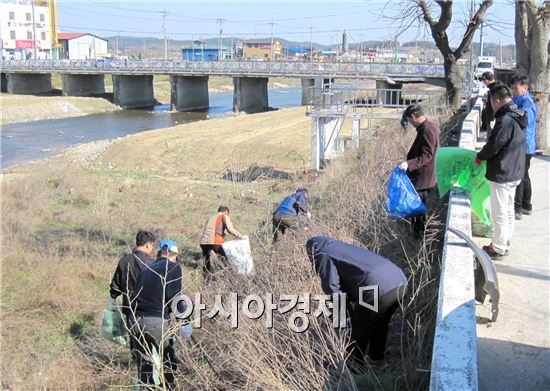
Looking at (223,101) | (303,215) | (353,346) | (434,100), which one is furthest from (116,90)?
(353,346)

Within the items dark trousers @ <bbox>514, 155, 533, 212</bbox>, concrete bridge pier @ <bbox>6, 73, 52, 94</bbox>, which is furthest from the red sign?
dark trousers @ <bbox>514, 155, 533, 212</bbox>

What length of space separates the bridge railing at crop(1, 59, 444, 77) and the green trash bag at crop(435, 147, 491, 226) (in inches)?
1890

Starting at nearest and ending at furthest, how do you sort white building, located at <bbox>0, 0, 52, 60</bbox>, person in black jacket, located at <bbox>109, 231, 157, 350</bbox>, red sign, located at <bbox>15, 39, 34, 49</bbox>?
person in black jacket, located at <bbox>109, 231, 157, 350</bbox> < white building, located at <bbox>0, 0, 52, 60</bbox> < red sign, located at <bbox>15, 39, 34, 49</bbox>

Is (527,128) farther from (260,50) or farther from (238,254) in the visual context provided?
(260,50)

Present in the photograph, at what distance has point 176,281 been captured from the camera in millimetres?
5652

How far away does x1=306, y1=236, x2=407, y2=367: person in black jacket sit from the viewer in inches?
175

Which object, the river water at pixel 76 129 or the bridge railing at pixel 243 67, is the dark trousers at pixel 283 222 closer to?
the river water at pixel 76 129

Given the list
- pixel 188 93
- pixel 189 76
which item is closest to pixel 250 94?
pixel 188 93

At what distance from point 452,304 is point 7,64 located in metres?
84.8

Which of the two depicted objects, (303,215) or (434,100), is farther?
(434,100)

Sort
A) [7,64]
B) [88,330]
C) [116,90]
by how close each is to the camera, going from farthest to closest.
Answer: [7,64] → [116,90] → [88,330]

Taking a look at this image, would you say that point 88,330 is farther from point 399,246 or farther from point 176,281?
point 399,246

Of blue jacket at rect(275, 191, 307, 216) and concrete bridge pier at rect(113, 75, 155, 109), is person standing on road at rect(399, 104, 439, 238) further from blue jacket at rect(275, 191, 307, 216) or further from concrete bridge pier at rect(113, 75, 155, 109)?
concrete bridge pier at rect(113, 75, 155, 109)

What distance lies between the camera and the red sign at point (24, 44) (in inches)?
4459
